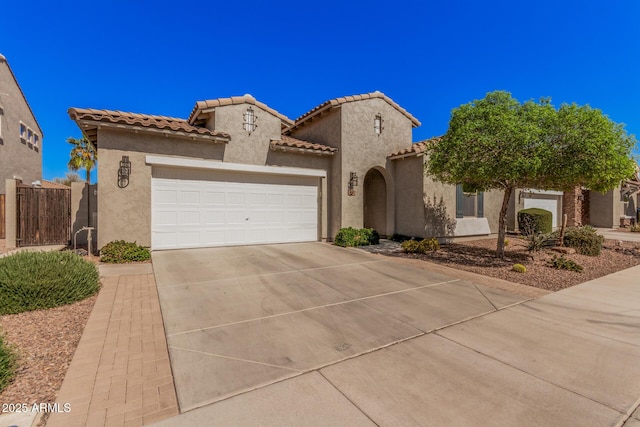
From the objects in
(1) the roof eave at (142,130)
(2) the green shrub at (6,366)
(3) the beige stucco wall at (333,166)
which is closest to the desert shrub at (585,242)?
(3) the beige stucco wall at (333,166)

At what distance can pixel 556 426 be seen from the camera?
7.48 ft

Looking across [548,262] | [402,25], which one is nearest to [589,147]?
[548,262]

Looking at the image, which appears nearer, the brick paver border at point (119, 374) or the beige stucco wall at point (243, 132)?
the brick paver border at point (119, 374)

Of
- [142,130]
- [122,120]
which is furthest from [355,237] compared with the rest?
[122,120]

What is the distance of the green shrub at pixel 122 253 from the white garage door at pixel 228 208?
82cm

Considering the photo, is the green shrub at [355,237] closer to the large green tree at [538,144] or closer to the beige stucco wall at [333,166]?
the beige stucco wall at [333,166]

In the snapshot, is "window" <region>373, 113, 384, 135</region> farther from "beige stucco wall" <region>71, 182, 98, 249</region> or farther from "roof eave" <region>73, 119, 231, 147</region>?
"beige stucco wall" <region>71, 182, 98, 249</region>

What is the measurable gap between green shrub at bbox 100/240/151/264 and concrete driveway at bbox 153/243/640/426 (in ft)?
8.22

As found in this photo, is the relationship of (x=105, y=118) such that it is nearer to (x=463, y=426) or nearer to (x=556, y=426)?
(x=463, y=426)

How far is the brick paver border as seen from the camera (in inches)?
92.6

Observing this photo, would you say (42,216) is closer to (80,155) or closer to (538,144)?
(538,144)

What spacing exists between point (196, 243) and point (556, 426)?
9.59m

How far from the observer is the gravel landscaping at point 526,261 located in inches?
274

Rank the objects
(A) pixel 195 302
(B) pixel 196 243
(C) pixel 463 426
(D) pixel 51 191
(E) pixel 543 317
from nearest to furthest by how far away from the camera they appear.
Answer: (C) pixel 463 426, (E) pixel 543 317, (A) pixel 195 302, (B) pixel 196 243, (D) pixel 51 191
